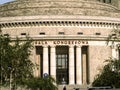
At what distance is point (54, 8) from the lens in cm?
8538

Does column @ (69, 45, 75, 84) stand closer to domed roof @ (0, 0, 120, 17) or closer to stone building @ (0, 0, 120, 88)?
stone building @ (0, 0, 120, 88)

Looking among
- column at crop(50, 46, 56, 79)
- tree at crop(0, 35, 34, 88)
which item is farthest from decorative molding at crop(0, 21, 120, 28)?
tree at crop(0, 35, 34, 88)

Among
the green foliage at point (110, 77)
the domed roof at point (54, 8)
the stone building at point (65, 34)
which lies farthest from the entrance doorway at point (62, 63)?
the green foliage at point (110, 77)

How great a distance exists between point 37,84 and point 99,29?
30.6 meters

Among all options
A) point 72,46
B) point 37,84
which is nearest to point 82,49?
point 72,46

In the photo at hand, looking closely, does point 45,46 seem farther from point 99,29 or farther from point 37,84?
point 37,84

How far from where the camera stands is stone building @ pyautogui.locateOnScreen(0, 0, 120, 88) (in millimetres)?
78188

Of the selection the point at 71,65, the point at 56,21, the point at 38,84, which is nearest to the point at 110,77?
the point at 38,84

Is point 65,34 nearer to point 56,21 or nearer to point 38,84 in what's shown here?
point 56,21

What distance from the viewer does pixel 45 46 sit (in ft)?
256

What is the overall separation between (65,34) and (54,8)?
7825 mm

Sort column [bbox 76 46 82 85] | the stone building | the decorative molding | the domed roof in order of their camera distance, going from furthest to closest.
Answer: the domed roof, the decorative molding, the stone building, column [bbox 76 46 82 85]

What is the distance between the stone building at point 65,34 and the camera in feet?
257

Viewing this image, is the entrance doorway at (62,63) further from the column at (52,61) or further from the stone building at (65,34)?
the column at (52,61)
